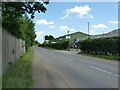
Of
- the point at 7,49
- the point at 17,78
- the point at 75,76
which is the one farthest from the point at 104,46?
the point at 17,78

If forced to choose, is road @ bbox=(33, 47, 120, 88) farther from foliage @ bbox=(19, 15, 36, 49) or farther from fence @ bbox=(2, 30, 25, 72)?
foliage @ bbox=(19, 15, 36, 49)

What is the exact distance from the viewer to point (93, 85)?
7328mm

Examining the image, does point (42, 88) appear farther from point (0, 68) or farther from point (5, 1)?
point (5, 1)

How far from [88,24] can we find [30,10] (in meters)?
52.3

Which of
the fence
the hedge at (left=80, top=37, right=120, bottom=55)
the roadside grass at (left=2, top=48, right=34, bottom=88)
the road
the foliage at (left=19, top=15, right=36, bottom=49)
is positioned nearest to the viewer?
the roadside grass at (left=2, top=48, right=34, bottom=88)

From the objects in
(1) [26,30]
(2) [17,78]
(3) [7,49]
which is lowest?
(2) [17,78]

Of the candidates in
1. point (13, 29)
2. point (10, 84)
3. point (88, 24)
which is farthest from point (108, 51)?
point (88, 24)

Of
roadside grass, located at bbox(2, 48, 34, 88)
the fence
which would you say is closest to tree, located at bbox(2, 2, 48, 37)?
the fence

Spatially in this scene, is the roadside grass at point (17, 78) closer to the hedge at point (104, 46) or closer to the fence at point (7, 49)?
the fence at point (7, 49)

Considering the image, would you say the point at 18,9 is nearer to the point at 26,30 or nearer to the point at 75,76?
the point at 75,76

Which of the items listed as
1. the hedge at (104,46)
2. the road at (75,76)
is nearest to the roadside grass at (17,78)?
the road at (75,76)

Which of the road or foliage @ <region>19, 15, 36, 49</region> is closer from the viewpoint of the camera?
the road

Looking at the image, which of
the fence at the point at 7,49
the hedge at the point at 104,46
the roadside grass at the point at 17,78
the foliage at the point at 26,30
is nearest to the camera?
the roadside grass at the point at 17,78

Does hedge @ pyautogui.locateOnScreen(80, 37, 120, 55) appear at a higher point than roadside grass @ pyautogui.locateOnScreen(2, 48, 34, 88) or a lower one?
higher
